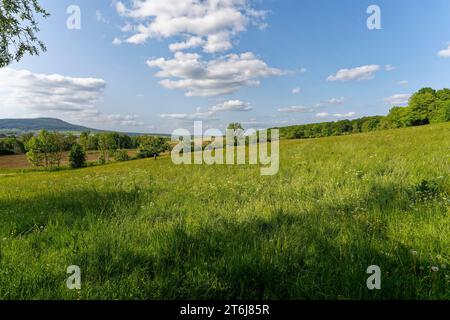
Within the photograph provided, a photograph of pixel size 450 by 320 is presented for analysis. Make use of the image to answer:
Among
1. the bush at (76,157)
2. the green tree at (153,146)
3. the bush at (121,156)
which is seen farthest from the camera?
the bush at (121,156)

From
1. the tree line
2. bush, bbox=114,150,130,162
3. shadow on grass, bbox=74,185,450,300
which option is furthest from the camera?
bush, bbox=114,150,130,162

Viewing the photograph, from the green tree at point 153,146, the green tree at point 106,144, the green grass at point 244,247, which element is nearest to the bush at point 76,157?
the green tree at point 153,146

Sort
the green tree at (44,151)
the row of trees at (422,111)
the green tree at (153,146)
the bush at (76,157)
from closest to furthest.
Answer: the row of trees at (422,111)
the bush at (76,157)
the green tree at (44,151)
the green tree at (153,146)

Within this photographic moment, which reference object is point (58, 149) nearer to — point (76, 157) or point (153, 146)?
point (76, 157)

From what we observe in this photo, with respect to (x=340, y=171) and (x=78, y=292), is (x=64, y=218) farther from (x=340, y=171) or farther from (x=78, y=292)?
(x=340, y=171)

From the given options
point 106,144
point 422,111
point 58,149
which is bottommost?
point 58,149

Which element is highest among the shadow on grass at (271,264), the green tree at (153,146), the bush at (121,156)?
the green tree at (153,146)

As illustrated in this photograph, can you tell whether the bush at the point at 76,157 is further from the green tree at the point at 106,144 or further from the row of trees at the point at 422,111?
the row of trees at the point at 422,111

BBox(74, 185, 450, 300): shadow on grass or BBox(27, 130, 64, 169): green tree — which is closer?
BBox(74, 185, 450, 300): shadow on grass

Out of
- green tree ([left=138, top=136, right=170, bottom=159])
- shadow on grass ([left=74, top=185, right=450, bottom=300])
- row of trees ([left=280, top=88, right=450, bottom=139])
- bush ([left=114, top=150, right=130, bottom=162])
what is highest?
row of trees ([left=280, top=88, right=450, bottom=139])

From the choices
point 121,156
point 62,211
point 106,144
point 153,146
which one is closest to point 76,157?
point 121,156

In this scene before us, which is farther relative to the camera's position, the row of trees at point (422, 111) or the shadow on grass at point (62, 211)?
the row of trees at point (422, 111)

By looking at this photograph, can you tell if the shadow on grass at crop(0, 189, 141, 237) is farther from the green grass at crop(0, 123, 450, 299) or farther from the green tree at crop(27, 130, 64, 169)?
the green tree at crop(27, 130, 64, 169)

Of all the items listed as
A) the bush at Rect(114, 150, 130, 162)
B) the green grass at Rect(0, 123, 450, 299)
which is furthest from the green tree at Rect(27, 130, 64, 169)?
the green grass at Rect(0, 123, 450, 299)
